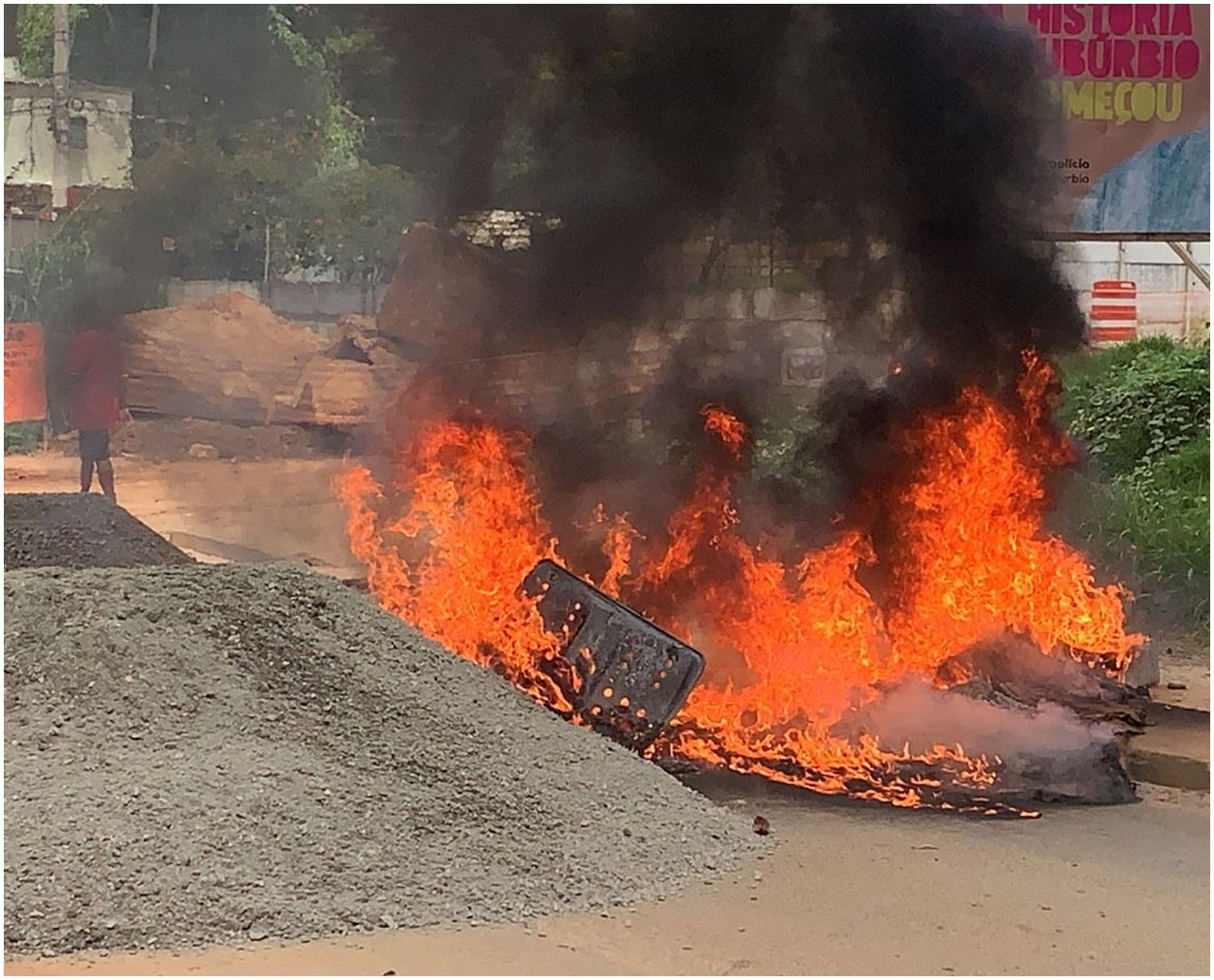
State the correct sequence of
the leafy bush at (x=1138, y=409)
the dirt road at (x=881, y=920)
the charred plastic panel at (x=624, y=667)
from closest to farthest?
the dirt road at (x=881, y=920)
the charred plastic panel at (x=624, y=667)
the leafy bush at (x=1138, y=409)

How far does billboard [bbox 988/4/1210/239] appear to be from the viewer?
38.8 ft

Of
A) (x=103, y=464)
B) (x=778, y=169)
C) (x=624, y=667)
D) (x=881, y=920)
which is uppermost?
(x=778, y=169)

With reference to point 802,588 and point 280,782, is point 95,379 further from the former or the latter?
point 280,782

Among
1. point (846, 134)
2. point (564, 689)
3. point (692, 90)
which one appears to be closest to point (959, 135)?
point (846, 134)

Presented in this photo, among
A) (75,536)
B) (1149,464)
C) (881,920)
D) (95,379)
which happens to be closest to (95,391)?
(95,379)

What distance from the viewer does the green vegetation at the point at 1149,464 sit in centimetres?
1097

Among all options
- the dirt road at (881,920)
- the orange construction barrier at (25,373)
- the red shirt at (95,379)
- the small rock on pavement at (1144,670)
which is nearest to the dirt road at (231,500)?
the orange construction barrier at (25,373)

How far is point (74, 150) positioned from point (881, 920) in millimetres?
12127

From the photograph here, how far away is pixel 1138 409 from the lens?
14102mm

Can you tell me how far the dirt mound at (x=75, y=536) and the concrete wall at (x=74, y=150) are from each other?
6.24 meters

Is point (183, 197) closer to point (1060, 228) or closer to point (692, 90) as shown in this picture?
point (692, 90)

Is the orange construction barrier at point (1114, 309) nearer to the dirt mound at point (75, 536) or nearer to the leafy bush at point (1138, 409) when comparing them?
the leafy bush at point (1138, 409)

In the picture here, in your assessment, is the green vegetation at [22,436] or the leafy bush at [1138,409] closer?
the leafy bush at [1138,409]

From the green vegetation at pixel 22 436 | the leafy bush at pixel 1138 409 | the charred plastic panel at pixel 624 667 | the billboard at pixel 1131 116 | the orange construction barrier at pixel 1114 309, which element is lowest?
the charred plastic panel at pixel 624 667
